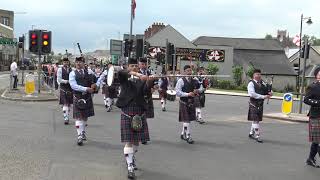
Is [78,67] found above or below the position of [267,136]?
above

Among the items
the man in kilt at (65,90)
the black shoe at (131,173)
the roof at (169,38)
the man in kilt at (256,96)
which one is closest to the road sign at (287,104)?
the man in kilt at (256,96)

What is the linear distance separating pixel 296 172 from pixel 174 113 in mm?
10564

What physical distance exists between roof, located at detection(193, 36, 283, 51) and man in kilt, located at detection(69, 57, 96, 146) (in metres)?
58.4

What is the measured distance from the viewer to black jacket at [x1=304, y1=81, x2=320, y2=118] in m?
9.43

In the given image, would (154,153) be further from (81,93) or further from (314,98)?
(314,98)

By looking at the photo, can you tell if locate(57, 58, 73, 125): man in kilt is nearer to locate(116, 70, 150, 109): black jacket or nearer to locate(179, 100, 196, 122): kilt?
locate(179, 100, 196, 122): kilt

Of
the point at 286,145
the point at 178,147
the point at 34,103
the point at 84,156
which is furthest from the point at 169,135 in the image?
the point at 34,103

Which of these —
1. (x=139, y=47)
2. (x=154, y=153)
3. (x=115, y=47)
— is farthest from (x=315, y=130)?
(x=115, y=47)

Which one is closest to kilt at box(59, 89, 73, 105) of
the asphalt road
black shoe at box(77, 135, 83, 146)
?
the asphalt road

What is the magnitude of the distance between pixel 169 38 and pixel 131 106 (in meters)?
58.6

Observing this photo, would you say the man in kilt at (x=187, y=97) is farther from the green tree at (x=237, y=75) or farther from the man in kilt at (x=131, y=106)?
the green tree at (x=237, y=75)

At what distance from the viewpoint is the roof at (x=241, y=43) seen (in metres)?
70.4

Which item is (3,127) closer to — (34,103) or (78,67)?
(78,67)

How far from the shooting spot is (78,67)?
11141mm
